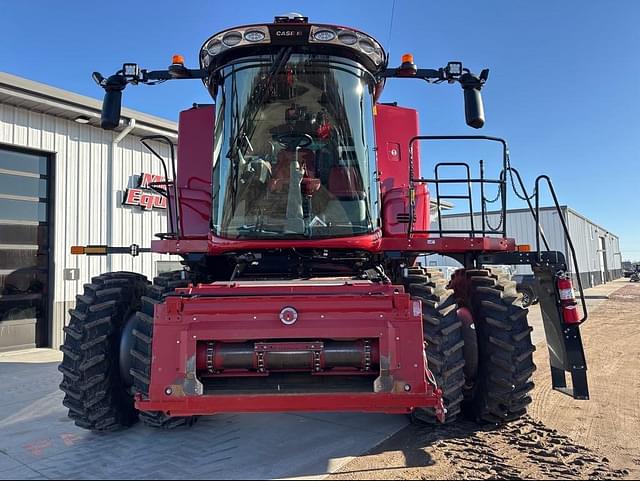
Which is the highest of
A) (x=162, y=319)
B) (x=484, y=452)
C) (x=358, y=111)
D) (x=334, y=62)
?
(x=334, y=62)

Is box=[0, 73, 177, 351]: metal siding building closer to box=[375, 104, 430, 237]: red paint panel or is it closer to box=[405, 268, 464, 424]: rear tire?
box=[375, 104, 430, 237]: red paint panel

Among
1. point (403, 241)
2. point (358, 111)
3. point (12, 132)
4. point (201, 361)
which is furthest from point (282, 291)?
point (12, 132)

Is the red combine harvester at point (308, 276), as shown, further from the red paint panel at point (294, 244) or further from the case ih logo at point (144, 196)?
the case ih logo at point (144, 196)

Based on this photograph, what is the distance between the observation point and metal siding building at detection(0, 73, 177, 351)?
29.0 feet

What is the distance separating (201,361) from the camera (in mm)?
3225

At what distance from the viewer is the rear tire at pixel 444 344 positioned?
3.68 m

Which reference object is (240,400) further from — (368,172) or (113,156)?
(113,156)

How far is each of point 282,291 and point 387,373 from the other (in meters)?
0.86

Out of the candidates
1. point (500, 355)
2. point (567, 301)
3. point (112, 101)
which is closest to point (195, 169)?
point (112, 101)

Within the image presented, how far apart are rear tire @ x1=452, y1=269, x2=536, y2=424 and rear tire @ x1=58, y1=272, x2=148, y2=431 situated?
3079 millimetres

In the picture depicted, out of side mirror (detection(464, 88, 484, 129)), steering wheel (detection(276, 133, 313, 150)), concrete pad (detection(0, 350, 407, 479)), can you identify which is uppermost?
side mirror (detection(464, 88, 484, 129))

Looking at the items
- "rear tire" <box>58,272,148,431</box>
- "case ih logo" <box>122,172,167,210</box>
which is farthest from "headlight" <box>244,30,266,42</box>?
"case ih logo" <box>122,172,167,210</box>

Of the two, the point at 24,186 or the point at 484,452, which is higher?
the point at 24,186

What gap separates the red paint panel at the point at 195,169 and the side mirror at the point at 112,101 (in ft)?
3.11
